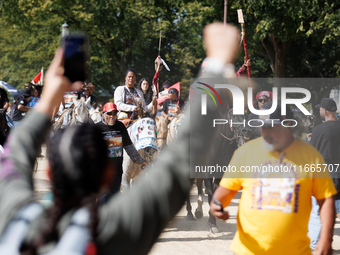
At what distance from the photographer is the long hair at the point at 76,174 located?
1.08m

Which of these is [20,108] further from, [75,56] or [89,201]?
[89,201]

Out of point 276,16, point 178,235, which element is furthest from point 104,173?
point 276,16

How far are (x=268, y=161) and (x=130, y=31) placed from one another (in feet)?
69.1

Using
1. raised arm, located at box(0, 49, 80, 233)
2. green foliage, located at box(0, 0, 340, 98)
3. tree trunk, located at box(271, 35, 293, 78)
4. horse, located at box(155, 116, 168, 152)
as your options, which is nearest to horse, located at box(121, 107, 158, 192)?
horse, located at box(155, 116, 168, 152)

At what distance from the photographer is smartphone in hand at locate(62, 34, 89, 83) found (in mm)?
1153

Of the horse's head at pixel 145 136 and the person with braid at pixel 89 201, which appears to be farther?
the horse's head at pixel 145 136

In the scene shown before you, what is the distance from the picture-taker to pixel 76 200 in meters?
1.09

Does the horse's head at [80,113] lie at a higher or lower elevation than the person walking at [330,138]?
higher

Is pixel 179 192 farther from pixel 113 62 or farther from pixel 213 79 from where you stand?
pixel 113 62

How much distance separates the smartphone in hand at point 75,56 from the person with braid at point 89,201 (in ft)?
0.08

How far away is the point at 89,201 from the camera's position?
3.59ft

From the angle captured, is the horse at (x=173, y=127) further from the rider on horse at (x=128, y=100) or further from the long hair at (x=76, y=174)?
the long hair at (x=76, y=174)

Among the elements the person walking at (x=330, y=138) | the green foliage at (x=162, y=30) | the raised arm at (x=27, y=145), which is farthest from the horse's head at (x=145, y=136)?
the raised arm at (x=27, y=145)

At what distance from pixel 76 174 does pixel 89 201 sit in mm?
79
